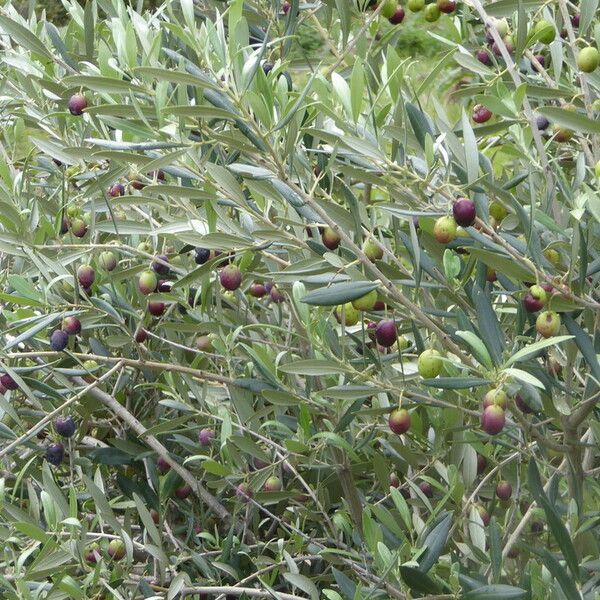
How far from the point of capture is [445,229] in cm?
129

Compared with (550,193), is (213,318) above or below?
below

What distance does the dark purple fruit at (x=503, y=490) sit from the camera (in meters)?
1.71

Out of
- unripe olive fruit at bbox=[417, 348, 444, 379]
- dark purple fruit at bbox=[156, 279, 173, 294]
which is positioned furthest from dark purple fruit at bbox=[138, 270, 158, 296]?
unripe olive fruit at bbox=[417, 348, 444, 379]

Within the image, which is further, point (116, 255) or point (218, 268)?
point (116, 255)

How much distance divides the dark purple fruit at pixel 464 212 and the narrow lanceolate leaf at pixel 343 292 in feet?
0.43

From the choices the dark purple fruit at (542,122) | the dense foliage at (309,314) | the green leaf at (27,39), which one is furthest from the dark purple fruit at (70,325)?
the dark purple fruit at (542,122)

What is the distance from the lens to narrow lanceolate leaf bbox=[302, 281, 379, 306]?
1.30 meters

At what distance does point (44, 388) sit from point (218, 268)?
38 centimetres

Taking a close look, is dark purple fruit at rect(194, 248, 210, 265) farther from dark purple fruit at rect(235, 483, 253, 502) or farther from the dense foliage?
dark purple fruit at rect(235, 483, 253, 502)

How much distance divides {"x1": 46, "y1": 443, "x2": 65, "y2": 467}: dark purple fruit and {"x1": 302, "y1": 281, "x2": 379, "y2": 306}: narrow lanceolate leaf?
743 millimetres

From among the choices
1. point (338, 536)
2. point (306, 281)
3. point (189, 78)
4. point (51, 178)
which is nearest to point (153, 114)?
point (189, 78)

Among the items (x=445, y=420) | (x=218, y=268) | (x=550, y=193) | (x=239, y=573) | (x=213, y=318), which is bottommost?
(x=239, y=573)

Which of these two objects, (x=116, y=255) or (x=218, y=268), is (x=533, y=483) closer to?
(x=218, y=268)

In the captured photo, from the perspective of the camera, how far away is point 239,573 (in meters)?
1.82
